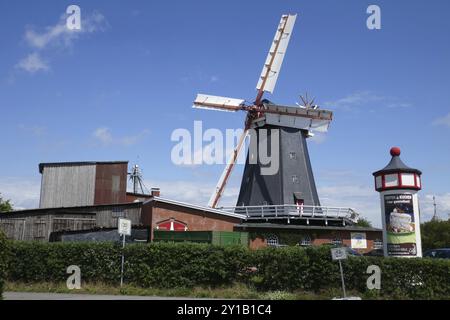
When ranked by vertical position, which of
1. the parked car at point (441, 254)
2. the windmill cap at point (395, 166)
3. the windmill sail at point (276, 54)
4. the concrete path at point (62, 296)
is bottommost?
the concrete path at point (62, 296)

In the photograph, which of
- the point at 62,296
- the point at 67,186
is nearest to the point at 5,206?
the point at 67,186

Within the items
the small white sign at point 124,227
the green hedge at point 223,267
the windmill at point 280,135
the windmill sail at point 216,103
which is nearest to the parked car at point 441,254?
the green hedge at point 223,267

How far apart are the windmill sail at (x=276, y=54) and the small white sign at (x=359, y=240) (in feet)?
47.9

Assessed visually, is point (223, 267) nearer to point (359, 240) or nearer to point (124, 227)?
point (124, 227)

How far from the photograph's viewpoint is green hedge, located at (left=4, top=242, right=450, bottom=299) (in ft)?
49.4

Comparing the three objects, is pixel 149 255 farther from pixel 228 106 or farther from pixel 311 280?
pixel 228 106

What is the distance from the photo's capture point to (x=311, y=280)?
622 inches

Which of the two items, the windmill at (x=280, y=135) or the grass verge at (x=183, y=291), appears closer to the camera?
the grass verge at (x=183, y=291)

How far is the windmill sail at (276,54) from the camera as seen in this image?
40.3 meters

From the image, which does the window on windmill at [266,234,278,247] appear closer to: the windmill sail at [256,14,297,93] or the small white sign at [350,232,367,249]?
the small white sign at [350,232,367,249]

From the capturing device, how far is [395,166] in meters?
17.2

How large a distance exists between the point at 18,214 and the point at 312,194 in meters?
22.5

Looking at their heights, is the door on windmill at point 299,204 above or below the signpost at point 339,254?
above

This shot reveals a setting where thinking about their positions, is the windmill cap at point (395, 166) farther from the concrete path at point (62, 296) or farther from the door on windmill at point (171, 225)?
the door on windmill at point (171, 225)
